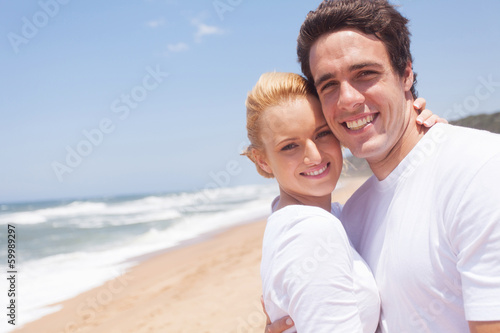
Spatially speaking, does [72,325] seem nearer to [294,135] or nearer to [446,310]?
[294,135]

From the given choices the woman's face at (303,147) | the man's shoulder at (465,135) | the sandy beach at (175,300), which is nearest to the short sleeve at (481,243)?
the man's shoulder at (465,135)

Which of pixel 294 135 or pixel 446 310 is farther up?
pixel 294 135

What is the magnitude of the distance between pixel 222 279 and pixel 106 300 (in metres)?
2.38

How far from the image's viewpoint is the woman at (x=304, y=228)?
192 centimetres

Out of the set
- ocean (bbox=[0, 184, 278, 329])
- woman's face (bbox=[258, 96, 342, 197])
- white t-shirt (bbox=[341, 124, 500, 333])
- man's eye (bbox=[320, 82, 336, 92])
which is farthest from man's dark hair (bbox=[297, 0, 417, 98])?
ocean (bbox=[0, 184, 278, 329])

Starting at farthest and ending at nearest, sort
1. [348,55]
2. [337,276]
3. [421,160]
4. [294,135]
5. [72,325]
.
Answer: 1. [72,325]
2. [294,135]
3. [348,55]
4. [421,160]
5. [337,276]

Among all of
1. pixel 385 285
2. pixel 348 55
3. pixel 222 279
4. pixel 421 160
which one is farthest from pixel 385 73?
pixel 222 279

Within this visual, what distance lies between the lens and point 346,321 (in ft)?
6.27

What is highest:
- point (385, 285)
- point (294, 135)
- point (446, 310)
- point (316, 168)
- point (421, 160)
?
point (294, 135)

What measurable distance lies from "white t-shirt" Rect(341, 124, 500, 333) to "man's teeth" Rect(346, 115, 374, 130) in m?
0.30

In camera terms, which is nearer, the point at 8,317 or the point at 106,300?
the point at 8,317

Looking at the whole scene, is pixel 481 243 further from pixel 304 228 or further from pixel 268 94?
pixel 268 94

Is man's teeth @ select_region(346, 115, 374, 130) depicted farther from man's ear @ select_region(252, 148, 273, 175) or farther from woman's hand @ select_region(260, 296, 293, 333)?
woman's hand @ select_region(260, 296, 293, 333)

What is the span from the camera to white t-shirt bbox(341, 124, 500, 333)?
157 centimetres
